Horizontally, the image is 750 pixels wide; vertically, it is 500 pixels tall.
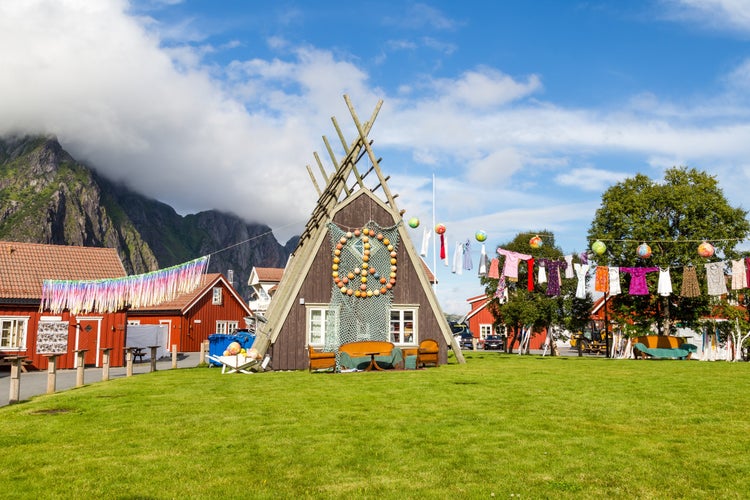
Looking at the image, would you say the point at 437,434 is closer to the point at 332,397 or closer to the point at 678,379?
the point at 332,397

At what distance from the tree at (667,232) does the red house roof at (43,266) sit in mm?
27106

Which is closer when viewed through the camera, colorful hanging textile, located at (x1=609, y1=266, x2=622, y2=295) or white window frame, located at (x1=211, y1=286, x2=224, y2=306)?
colorful hanging textile, located at (x1=609, y1=266, x2=622, y2=295)

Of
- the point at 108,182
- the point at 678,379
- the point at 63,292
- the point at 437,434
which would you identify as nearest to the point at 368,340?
the point at 678,379

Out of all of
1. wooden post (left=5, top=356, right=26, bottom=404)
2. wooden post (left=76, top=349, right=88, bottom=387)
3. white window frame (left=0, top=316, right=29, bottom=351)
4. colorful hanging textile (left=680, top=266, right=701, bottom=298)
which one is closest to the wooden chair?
wooden post (left=76, top=349, right=88, bottom=387)

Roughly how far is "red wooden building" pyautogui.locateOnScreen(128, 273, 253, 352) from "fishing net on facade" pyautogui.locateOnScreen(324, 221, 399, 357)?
946 inches

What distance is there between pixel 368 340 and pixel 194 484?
50.9 feet

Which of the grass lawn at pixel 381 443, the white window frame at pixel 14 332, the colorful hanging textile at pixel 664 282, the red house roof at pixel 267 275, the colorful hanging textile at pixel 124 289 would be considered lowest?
the grass lawn at pixel 381 443

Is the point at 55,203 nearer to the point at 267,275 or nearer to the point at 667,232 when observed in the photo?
the point at 267,275

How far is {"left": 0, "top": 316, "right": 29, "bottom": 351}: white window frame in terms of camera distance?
2409 centimetres

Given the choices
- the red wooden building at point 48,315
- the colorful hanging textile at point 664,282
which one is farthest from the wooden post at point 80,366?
the colorful hanging textile at point 664,282

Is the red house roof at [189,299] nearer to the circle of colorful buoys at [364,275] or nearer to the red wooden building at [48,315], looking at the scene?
the red wooden building at [48,315]

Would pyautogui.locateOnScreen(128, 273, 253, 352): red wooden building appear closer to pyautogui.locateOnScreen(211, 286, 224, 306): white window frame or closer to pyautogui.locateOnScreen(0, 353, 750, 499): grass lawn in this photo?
pyautogui.locateOnScreen(211, 286, 224, 306): white window frame

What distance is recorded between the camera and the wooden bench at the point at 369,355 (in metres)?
20.1

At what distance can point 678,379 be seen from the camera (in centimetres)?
1717
